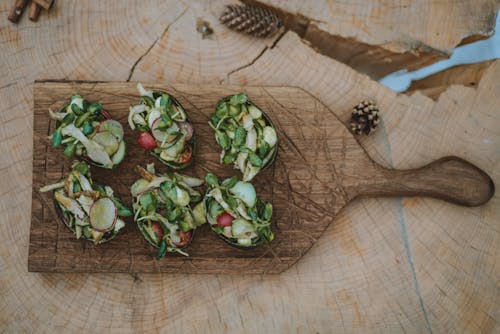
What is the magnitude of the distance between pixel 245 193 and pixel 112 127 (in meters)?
0.52

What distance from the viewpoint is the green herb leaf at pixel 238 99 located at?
1.52 m

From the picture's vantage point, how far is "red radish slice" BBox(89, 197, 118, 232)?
1.53 m

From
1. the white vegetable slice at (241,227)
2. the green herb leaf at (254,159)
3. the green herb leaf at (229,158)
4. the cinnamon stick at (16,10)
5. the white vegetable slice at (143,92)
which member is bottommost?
the white vegetable slice at (241,227)

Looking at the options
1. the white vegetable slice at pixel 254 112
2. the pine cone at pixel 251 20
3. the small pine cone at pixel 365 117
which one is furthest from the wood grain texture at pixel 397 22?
the white vegetable slice at pixel 254 112

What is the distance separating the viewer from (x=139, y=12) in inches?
66.0

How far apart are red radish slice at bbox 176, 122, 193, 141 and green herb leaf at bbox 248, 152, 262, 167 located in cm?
23

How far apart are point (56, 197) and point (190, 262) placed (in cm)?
52

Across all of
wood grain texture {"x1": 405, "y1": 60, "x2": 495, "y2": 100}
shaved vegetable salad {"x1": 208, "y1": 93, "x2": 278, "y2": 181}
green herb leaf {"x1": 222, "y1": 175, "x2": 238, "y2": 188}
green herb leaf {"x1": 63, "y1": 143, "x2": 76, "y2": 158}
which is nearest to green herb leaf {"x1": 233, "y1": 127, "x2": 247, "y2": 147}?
shaved vegetable salad {"x1": 208, "y1": 93, "x2": 278, "y2": 181}

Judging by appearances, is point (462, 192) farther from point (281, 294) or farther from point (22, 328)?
point (22, 328)

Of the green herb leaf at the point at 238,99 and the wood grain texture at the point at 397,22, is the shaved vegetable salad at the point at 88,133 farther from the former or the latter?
the wood grain texture at the point at 397,22

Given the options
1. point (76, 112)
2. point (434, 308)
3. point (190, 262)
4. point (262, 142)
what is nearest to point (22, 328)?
point (190, 262)

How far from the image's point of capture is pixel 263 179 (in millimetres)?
Answer: 1677

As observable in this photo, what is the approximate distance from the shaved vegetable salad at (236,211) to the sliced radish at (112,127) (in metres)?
0.35

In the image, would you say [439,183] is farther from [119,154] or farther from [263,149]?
[119,154]
